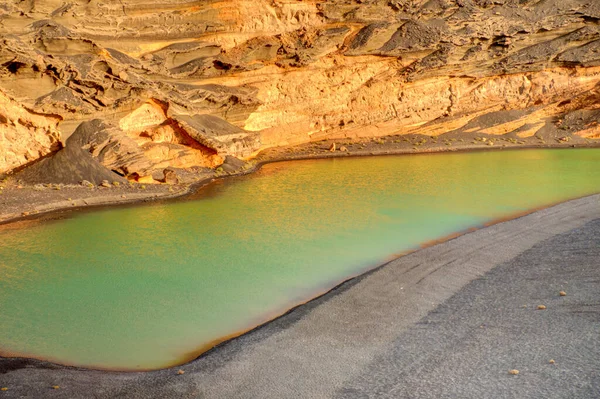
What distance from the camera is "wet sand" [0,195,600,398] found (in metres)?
6.70

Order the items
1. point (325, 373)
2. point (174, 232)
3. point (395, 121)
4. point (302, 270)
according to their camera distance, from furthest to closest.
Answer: point (395, 121) < point (174, 232) < point (302, 270) < point (325, 373)

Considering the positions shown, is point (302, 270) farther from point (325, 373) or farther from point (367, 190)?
point (367, 190)

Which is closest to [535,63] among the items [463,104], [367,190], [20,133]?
[463,104]

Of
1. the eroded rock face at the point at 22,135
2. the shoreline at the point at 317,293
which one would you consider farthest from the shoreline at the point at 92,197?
the eroded rock face at the point at 22,135

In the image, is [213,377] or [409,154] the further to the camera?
[409,154]

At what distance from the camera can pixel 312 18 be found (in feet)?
96.6

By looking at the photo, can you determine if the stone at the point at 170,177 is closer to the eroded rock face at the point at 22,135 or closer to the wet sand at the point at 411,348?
the eroded rock face at the point at 22,135

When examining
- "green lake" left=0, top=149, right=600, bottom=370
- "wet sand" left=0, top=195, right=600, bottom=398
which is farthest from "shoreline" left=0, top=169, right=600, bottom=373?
"wet sand" left=0, top=195, right=600, bottom=398

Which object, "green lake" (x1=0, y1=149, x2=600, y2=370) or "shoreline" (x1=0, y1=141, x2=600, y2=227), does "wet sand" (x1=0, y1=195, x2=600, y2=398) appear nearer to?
"green lake" (x1=0, y1=149, x2=600, y2=370)

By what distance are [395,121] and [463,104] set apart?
4382 millimetres

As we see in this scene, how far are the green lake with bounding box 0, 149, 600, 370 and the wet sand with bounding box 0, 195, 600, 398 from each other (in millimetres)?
912

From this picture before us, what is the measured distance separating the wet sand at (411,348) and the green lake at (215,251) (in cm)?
91

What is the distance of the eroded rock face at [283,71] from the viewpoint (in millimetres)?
20734

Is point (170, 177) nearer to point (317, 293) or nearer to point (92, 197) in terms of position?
point (92, 197)
